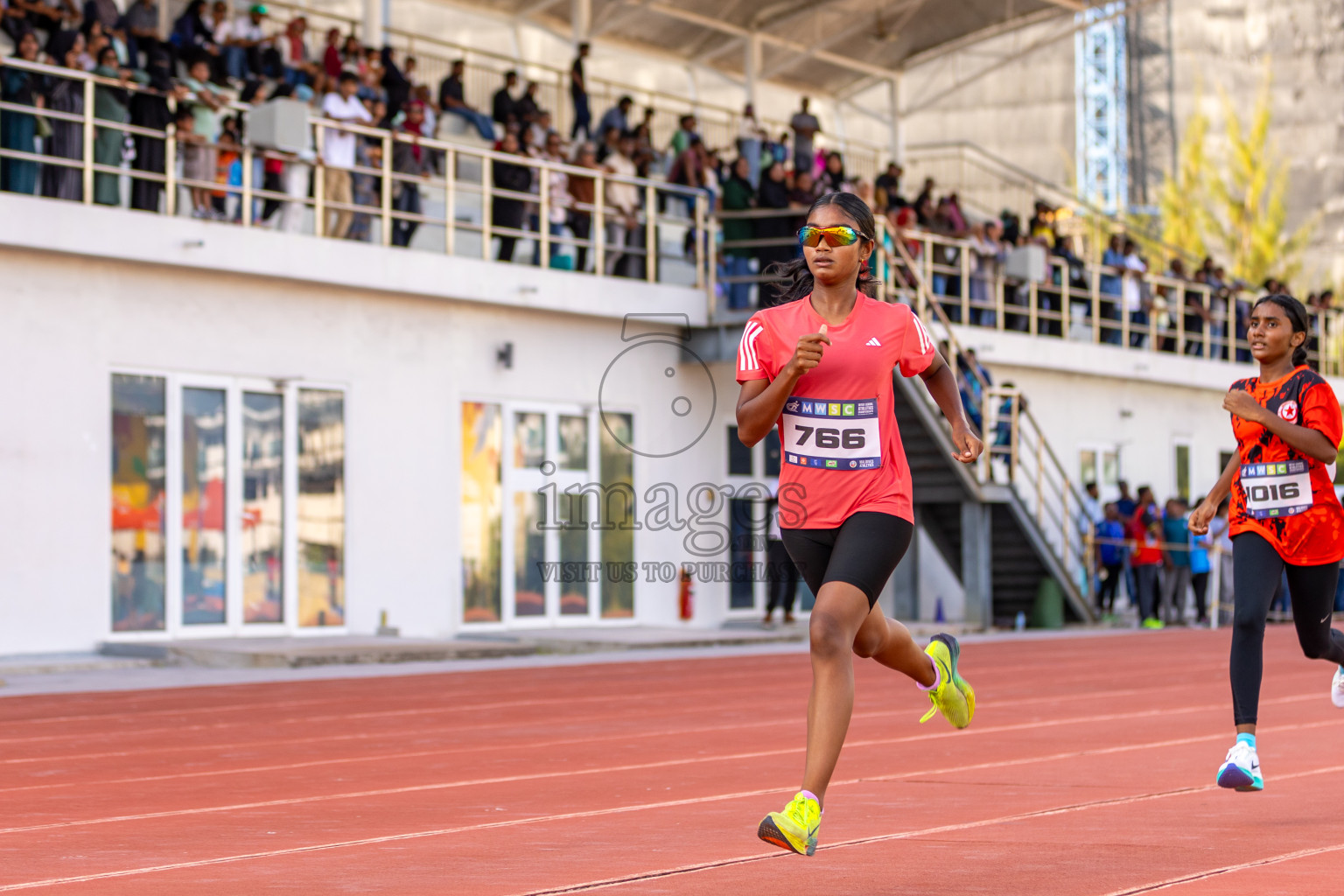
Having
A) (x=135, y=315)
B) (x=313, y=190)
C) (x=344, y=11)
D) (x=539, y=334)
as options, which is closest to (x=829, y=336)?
(x=135, y=315)

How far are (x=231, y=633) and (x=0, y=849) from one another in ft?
43.2

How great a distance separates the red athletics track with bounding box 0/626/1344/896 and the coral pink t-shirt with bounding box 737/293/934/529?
113 centimetres

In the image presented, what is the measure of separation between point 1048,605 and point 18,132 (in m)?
14.5

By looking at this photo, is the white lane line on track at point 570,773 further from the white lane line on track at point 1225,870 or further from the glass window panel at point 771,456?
the glass window panel at point 771,456

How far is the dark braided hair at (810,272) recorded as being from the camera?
5.98m

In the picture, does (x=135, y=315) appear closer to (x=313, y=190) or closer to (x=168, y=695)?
(x=313, y=190)

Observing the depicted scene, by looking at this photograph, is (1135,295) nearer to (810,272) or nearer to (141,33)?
(141,33)

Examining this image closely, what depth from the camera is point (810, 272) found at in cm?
636

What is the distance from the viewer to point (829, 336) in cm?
597

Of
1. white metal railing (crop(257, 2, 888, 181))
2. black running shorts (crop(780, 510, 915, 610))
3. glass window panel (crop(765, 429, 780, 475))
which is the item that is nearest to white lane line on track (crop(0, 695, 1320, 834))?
black running shorts (crop(780, 510, 915, 610))

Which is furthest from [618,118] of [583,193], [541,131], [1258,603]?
Result: [1258,603]

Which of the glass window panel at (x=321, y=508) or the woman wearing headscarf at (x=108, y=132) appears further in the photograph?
the glass window panel at (x=321, y=508)

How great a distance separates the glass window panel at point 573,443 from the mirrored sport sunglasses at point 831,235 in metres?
17.1

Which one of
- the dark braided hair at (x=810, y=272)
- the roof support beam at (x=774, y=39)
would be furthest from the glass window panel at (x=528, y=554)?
the dark braided hair at (x=810, y=272)
